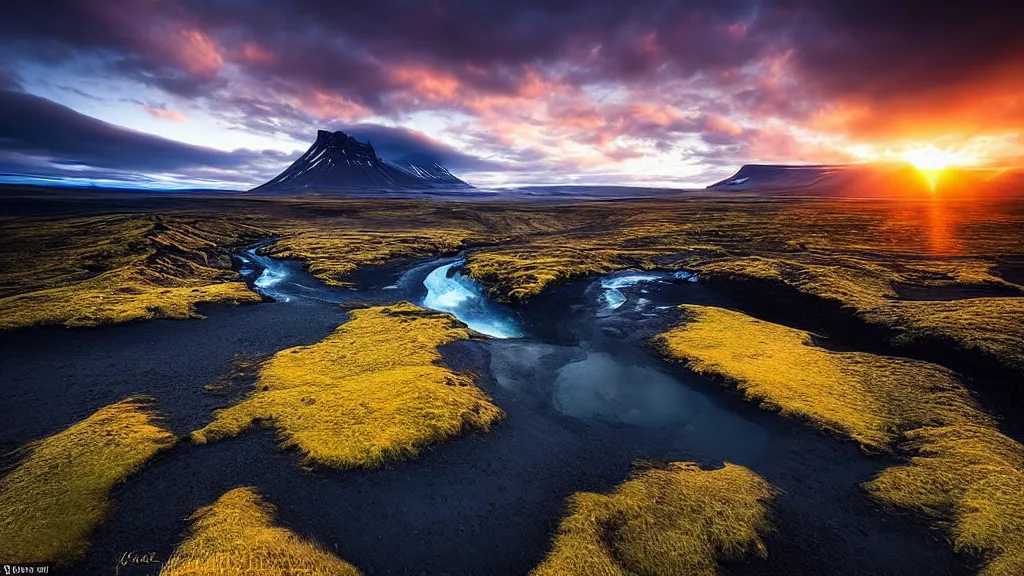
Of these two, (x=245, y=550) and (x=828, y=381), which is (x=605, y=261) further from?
(x=245, y=550)

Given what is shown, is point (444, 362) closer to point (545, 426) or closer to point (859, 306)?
point (545, 426)

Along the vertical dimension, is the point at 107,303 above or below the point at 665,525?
above

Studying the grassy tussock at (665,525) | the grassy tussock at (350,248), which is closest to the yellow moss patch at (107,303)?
the grassy tussock at (350,248)

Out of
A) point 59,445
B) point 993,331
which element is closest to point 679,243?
point 993,331

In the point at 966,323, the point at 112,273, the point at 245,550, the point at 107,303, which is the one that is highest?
the point at 966,323

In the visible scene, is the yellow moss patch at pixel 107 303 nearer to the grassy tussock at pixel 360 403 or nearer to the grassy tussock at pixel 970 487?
the grassy tussock at pixel 360 403

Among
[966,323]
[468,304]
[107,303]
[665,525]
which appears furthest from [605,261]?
[107,303]
